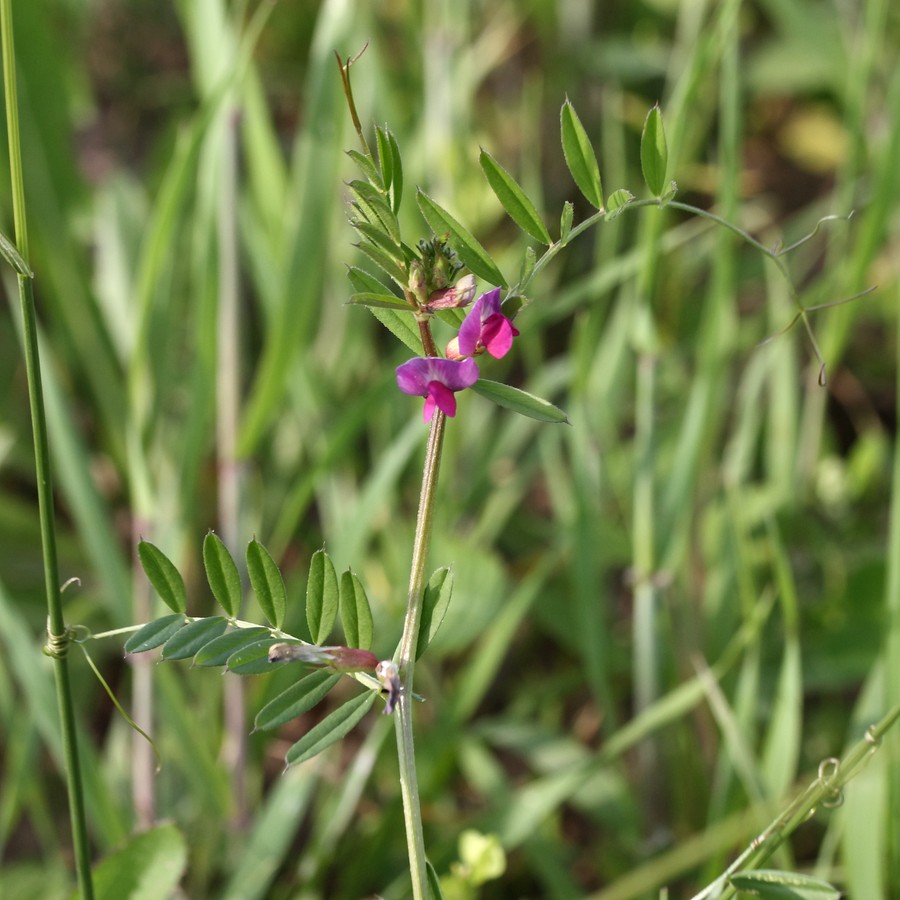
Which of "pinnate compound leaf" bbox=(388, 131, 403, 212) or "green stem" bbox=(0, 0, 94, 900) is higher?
"pinnate compound leaf" bbox=(388, 131, 403, 212)

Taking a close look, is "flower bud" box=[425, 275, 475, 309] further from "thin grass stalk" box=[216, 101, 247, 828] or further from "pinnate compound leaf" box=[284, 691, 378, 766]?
"thin grass stalk" box=[216, 101, 247, 828]

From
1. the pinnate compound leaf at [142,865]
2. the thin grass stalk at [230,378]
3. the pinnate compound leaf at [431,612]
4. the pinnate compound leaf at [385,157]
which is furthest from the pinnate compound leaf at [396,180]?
the thin grass stalk at [230,378]

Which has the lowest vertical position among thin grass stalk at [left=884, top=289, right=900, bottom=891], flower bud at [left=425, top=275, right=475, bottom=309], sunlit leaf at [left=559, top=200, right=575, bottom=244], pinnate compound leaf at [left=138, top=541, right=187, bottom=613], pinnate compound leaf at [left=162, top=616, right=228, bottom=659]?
thin grass stalk at [left=884, top=289, right=900, bottom=891]

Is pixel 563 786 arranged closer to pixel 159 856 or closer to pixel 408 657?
pixel 159 856

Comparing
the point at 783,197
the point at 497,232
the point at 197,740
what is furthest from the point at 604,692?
the point at 783,197

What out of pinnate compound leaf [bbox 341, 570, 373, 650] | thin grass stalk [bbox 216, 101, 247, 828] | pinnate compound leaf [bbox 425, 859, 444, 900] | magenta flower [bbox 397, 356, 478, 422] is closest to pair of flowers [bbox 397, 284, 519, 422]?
magenta flower [bbox 397, 356, 478, 422]

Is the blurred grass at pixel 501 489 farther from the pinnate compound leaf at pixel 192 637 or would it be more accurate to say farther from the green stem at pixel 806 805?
the pinnate compound leaf at pixel 192 637
